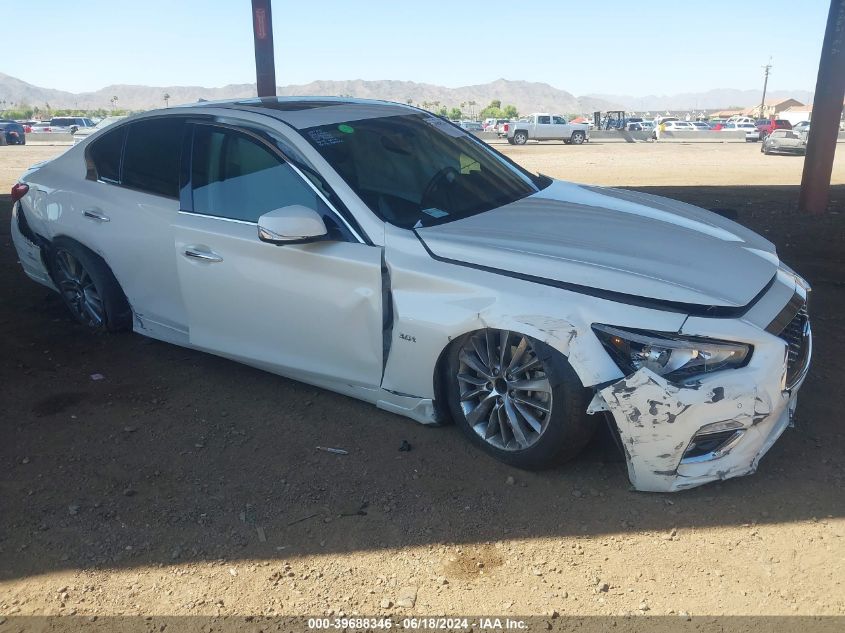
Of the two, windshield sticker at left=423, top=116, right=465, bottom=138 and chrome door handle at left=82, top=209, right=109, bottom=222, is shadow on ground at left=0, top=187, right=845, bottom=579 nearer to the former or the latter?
chrome door handle at left=82, top=209, right=109, bottom=222

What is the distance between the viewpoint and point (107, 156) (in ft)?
15.6

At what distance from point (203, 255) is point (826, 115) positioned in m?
9.43

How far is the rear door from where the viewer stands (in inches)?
138

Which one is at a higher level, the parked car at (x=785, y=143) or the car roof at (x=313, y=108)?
the car roof at (x=313, y=108)

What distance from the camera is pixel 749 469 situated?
3000 mm

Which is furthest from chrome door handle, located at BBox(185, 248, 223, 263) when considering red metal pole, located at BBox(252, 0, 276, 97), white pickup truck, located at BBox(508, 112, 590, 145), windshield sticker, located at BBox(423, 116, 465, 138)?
white pickup truck, located at BBox(508, 112, 590, 145)

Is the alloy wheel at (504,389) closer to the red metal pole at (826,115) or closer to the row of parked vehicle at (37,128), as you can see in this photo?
the red metal pole at (826,115)

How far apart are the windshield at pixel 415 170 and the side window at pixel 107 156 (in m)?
1.58

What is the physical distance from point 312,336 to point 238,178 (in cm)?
100

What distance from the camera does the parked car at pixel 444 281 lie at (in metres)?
2.88

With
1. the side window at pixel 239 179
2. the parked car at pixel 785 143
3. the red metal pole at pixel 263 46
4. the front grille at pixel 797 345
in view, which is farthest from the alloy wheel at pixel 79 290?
the parked car at pixel 785 143

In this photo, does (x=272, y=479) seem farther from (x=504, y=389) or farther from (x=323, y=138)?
(x=323, y=138)

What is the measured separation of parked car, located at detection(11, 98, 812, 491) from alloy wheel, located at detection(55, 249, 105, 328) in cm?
17

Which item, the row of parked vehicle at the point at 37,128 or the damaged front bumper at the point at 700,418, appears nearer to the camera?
the damaged front bumper at the point at 700,418
